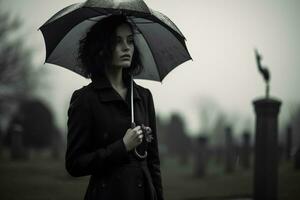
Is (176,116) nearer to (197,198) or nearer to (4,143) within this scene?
(4,143)

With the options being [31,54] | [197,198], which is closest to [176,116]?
[31,54]

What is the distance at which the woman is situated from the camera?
2.28m

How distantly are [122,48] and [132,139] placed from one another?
54cm

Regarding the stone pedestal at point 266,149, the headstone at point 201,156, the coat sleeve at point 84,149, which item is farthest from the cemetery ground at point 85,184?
the coat sleeve at point 84,149

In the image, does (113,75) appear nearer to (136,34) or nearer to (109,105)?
(109,105)

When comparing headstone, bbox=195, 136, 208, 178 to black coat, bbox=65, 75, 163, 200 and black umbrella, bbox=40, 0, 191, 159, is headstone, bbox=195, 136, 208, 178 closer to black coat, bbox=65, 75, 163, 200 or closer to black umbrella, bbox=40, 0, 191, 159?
black umbrella, bbox=40, 0, 191, 159

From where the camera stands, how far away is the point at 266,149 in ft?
25.4

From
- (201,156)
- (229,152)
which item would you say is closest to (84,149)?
(201,156)

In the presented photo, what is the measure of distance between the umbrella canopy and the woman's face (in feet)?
0.40

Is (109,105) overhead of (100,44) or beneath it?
beneath

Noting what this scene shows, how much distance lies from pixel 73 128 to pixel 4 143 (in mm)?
13197

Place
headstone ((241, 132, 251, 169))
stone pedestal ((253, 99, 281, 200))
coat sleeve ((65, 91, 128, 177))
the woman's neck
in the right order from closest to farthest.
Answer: coat sleeve ((65, 91, 128, 177)) < the woman's neck < stone pedestal ((253, 99, 281, 200)) < headstone ((241, 132, 251, 169))

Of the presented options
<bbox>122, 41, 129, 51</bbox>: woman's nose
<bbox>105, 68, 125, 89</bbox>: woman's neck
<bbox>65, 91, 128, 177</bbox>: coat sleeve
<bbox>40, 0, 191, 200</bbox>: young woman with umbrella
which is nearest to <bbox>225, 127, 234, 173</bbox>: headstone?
<bbox>40, 0, 191, 200</bbox>: young woman with umbrella

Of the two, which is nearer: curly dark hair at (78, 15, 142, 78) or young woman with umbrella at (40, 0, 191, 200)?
young woman with umbrella at (40, 0, 191, 200)
